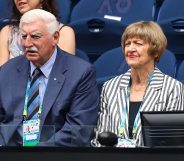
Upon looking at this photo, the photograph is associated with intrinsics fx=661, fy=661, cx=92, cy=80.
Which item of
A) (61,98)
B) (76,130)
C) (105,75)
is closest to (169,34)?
(105,75)

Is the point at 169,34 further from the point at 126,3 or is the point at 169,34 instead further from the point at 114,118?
the point at 114,118

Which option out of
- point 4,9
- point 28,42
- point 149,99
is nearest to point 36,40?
point 28,42

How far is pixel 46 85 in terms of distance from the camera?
306cm

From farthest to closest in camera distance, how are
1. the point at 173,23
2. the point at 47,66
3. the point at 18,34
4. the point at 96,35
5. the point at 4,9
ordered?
the point at 4,9, the point at 96,35, the point at 173,23, the point at 18,34, the point at 47,66

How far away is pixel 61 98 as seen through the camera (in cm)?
299

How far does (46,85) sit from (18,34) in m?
0.72

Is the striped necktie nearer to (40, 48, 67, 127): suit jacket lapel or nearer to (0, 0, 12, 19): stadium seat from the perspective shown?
(40, 48, 67, 127): suit jacket lapel

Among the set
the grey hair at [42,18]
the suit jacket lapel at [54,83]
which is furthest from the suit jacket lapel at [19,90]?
the grey hair at [42,18]

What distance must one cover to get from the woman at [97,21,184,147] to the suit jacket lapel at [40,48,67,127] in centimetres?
25

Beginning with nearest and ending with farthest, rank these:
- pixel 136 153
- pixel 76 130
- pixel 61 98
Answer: pixel 136 153 → pixel 76 130 → pixel 61 98

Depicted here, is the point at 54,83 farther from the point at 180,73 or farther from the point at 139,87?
the point at 180,73

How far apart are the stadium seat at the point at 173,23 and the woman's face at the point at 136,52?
0.79m

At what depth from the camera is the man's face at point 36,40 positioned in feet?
10.0

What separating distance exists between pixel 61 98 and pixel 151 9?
1297 millimetres
